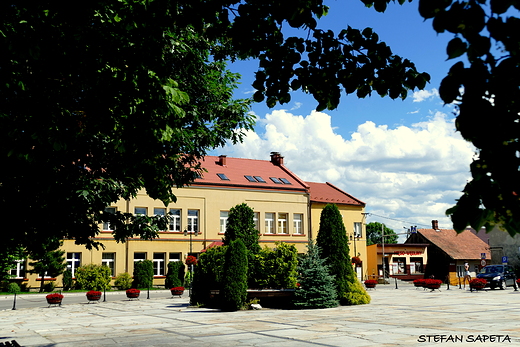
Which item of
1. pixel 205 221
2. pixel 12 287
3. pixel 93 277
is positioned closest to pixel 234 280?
pixel 93 277

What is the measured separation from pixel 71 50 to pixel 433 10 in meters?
5.20

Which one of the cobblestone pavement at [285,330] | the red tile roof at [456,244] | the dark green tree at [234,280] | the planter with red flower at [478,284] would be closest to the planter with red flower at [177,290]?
the dark green tree at [234,280]

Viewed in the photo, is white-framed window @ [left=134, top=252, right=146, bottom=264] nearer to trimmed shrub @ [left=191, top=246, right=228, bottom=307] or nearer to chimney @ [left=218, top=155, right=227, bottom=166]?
chimney @ [left=218, top=155, right=227, bottom=166]

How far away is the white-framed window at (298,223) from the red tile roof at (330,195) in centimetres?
220

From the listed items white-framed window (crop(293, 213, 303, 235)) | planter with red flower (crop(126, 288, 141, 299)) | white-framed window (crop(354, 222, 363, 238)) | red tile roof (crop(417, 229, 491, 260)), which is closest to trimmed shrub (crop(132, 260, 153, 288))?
planter with red flower (crop(126, 288, 141, 299))

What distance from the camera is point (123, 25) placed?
6.36 meters

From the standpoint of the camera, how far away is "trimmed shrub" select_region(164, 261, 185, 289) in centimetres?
4041

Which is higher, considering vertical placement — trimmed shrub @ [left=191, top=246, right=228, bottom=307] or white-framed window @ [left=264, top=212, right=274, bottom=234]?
white-framed window @ [left=264, top=212, right=274, bottom=234]

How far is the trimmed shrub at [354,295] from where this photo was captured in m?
20.4

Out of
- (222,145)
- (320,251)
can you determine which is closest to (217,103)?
(222,145)

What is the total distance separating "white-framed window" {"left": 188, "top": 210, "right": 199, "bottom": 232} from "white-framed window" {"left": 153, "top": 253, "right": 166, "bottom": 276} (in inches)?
137

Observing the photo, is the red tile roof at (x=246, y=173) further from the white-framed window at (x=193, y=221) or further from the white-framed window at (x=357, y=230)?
the white-framed window at (x=357, y=230)

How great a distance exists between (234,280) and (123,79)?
542 inches

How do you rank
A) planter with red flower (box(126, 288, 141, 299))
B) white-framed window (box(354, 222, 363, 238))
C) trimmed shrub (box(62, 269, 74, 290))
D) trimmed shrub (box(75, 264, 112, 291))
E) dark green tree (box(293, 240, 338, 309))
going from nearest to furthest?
dark green tree (box(293, 240, 338, 309)) < planter with red flower (box(126, 288, 141, 299)) < trimmed shrub (box(75, 264, 112, 291)) < trimmed shrub (box(62, 269, 74, 290)) < white-framed window (box(354, 222, 363, 238))
